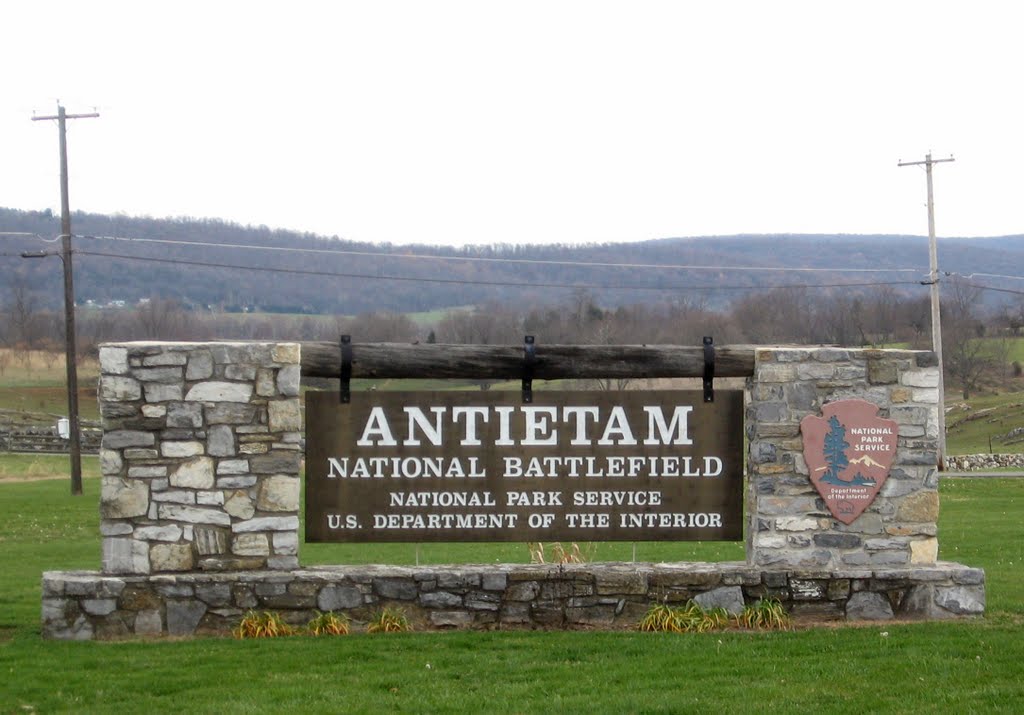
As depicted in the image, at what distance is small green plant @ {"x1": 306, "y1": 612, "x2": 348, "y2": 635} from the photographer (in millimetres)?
9906

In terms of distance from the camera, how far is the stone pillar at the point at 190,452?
998cm

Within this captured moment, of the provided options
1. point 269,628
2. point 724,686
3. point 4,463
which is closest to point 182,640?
point 269,628

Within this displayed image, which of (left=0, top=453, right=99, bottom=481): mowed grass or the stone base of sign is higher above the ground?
the stone base of sign

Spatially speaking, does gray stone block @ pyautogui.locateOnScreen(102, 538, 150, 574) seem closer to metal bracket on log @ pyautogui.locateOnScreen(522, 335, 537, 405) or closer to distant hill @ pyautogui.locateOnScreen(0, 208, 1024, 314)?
metal bracket on log @ pyautogui.locateOnScreen(522, 335, 537, 405)

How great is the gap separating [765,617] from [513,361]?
292 cm

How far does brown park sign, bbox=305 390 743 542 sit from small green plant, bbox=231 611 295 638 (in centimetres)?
76

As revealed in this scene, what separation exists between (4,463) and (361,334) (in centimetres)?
3138

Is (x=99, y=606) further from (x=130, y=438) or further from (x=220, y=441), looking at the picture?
(x=220, y=441)

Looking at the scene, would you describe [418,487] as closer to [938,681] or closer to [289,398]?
[289,398]

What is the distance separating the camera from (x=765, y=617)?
10125 mm

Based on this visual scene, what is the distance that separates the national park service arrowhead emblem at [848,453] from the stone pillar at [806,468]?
7 centimetres

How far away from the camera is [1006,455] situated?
143 ft

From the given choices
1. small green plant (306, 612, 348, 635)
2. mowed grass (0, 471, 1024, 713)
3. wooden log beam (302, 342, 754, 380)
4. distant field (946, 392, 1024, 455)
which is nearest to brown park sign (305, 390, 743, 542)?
wooden log beam (302, 342, 754, 380)

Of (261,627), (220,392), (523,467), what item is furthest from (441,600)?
(220,392)
